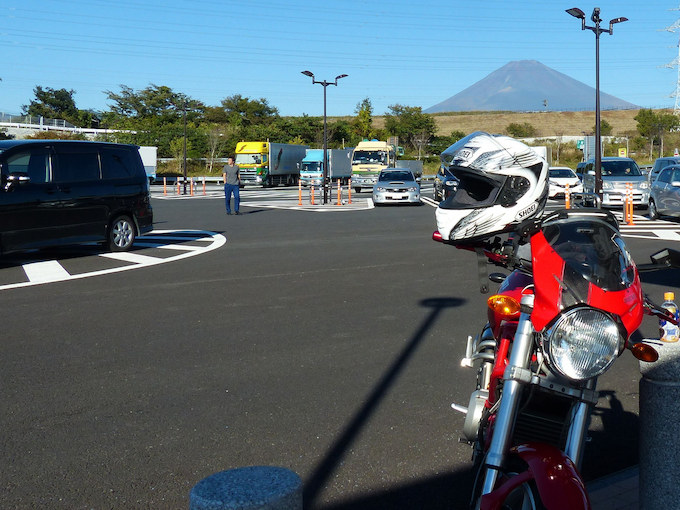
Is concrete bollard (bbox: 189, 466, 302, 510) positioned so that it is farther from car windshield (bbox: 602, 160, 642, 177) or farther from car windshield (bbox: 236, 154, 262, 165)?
car windshield (bbox: 236, 154, 262, 165)

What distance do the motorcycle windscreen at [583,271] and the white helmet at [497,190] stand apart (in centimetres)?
14

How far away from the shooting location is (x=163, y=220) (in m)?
23.2

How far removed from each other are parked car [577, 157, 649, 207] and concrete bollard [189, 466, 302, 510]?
2658cm

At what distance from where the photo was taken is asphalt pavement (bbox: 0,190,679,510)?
4.20 metres

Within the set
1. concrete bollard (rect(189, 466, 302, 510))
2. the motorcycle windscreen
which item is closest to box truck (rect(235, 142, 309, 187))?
the motorcycle windscreen

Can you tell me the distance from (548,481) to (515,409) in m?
0.34

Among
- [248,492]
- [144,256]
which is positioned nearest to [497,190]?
[248,492]

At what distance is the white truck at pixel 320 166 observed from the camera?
175 ft

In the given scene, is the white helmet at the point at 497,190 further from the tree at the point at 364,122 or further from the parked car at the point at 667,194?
the tree at the point at 364,122

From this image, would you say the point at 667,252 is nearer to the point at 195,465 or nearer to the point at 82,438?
the point at 195,465

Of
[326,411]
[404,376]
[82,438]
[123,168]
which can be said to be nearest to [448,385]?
[404,376]

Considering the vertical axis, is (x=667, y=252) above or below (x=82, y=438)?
above

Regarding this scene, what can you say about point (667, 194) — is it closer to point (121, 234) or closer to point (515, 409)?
point (121, 234)

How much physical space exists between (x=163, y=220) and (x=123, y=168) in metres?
8.19
